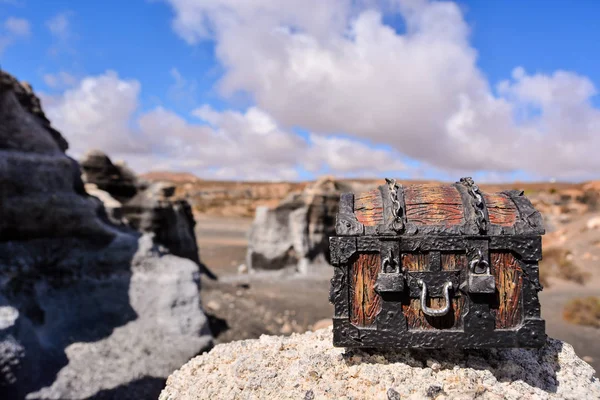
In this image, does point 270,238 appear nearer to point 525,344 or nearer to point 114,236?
point 114,236

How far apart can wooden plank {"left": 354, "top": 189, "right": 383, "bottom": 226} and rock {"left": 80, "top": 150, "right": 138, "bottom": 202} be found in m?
12.0

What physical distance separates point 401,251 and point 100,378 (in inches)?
184

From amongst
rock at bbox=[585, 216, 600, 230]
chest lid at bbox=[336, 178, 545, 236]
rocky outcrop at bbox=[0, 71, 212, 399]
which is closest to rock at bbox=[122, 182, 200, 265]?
rocky outcrop at bbox=[0, 71, 212, 399]

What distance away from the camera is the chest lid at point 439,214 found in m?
2.57

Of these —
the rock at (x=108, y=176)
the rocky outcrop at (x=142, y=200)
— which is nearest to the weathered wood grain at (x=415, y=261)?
the rocky outcrop at (x=142, y=200)

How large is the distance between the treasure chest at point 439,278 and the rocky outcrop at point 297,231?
13670 millimetres

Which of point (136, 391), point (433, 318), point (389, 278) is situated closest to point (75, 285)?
point (136, 391)

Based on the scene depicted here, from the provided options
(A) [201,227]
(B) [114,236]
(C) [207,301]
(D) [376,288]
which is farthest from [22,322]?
(A) [201,227]

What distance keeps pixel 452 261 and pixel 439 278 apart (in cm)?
13

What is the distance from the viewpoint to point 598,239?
1741 cm

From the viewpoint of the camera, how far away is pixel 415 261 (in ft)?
8.61

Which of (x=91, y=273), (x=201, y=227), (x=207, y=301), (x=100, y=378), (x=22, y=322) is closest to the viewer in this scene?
(x=22, y=322)

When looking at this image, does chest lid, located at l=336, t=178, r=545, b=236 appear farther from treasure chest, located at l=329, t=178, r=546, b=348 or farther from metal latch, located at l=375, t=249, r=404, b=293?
metal latch, located at l=375, t=249, r=404, b=293

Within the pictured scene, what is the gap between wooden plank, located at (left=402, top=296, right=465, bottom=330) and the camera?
2.60m
